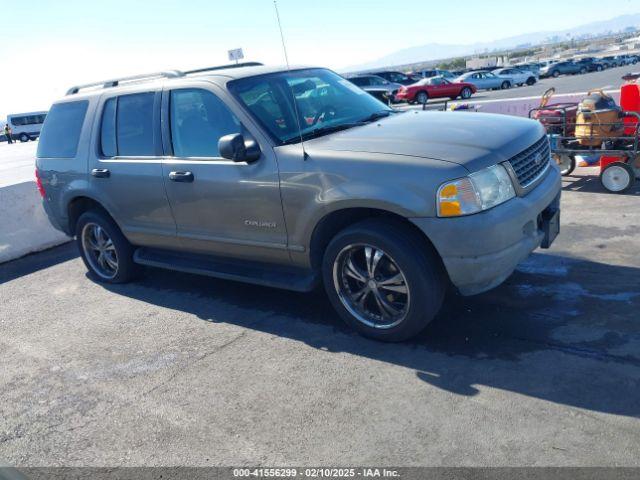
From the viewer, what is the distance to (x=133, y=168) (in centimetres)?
532

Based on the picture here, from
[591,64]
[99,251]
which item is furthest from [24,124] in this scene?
[99,251]

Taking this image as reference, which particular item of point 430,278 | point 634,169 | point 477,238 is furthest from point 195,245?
point 634,169

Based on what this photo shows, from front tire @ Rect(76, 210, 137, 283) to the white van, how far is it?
56.3 metres

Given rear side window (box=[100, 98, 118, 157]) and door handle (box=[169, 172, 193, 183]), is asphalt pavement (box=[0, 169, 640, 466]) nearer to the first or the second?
door handle (box=[169, 172, 193, 183])

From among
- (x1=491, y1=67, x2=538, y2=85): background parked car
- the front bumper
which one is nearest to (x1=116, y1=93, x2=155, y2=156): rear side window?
the front bumper

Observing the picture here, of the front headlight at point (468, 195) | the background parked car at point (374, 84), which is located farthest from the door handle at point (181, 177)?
the background parked car at point (374, 84)

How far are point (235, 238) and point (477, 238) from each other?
1980mm

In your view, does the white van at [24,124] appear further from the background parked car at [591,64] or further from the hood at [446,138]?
the hood at [446,138]

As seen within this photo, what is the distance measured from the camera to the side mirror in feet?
13.8

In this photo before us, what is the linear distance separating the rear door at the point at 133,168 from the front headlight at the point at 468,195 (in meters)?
2.57

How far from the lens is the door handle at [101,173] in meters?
5.55

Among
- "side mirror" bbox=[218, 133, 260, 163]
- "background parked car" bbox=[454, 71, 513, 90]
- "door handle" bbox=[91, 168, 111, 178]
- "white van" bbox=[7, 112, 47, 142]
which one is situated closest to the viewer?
"side mirror" bbox=[218, 133, 260, 163]

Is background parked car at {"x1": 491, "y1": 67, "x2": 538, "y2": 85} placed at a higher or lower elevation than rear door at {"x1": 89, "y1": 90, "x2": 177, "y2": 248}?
lower

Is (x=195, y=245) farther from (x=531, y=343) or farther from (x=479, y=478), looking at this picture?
(x=479, y=478)
